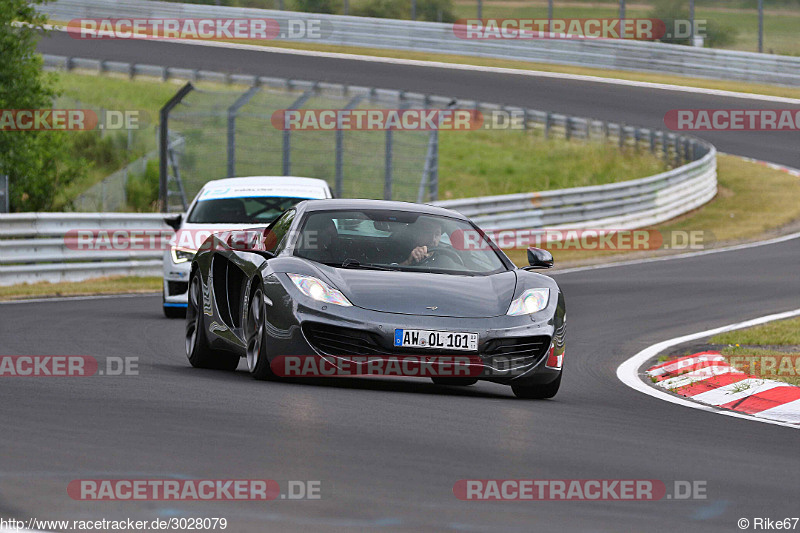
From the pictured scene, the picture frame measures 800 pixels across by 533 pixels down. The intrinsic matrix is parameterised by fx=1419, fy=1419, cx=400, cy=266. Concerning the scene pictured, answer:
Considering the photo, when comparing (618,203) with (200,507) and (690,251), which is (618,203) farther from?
(200,507)

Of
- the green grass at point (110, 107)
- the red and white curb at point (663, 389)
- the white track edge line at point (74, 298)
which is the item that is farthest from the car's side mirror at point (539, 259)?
the green grass at point (110, 107)

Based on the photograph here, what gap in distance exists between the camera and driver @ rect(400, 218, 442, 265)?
9302 mm

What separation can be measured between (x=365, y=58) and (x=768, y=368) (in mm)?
35427

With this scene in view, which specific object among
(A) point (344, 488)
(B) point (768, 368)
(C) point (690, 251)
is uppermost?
(A) point (344, 488)

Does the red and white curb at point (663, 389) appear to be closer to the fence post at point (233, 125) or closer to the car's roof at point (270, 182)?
the car's roof at point (270, 182)

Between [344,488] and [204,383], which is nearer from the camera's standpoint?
[344,488]

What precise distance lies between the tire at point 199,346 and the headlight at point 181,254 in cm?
454

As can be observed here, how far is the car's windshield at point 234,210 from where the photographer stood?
51.5 feet

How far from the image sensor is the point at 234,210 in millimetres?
15852

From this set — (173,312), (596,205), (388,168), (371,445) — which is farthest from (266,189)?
(596,205)

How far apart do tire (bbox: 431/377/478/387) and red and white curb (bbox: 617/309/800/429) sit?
4.08 feet

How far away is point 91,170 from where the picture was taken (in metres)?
31.3

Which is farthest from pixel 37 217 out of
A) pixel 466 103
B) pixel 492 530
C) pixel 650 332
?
pixel 466 103

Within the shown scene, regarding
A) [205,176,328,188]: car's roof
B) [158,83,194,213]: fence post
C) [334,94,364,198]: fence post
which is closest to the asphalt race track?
[205,176,328,188]: car's roof
